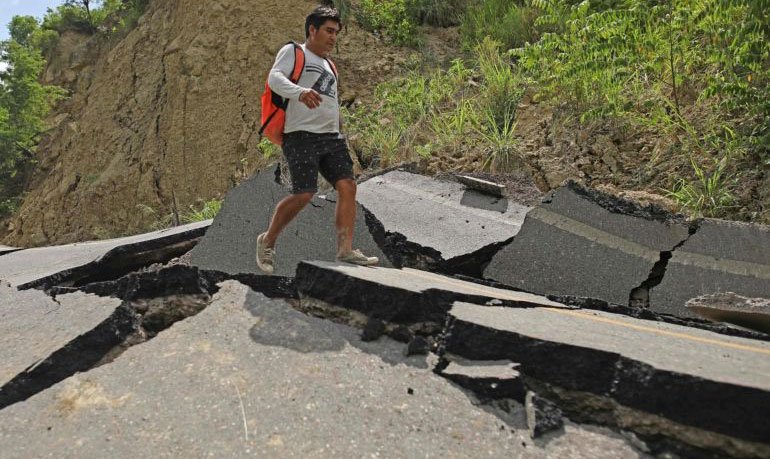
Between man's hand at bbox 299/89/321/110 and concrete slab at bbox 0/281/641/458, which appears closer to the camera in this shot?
concrete slab at bbox 0/281/641/458

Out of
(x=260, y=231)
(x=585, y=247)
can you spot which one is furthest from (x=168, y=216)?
(x=585, y=247)

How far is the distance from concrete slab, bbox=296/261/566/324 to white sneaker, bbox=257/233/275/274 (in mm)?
701

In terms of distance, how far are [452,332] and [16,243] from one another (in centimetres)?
1377

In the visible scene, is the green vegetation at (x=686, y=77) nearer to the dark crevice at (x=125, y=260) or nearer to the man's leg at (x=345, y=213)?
the man's leg at (x=345, y=213)

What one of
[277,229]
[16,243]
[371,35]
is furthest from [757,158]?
[16,243]

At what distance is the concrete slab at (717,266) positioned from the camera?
314 cm

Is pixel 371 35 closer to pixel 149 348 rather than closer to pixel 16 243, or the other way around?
pixel 149 348

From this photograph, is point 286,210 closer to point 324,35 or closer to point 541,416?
point 324,35

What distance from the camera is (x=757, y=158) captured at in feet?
12.8

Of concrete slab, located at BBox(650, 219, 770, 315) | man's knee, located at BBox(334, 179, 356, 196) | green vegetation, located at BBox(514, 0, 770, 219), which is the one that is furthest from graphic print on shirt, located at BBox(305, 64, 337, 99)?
concrete slab, located at BBox(650, 219, 770, 315)

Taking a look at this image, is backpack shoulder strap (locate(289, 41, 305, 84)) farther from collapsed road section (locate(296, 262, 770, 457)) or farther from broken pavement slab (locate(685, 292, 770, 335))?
broken pavement slab (locate(685, 292, 770, 335))

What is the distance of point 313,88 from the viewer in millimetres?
3318

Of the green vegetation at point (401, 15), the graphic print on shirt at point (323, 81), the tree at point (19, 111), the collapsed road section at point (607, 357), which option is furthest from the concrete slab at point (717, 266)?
the tree at point (19, 111)

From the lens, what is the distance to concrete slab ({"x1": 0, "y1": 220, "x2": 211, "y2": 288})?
4.08 metres
